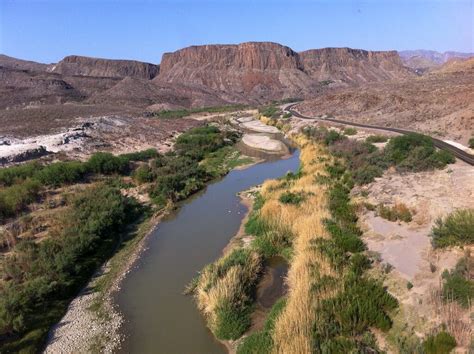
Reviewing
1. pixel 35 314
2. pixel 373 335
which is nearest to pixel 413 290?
pixel 373 335

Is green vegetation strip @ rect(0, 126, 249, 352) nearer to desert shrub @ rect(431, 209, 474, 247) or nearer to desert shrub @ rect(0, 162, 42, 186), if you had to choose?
desert shrub @ rect(0, 162, 42, 186)

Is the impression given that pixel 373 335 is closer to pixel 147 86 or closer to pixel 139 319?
pixel 139 319

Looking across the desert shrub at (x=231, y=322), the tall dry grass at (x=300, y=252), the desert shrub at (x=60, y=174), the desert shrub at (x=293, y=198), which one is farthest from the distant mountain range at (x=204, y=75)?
the desert shrub at (x=231, y=322)

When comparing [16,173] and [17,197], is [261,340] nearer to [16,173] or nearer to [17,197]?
[17,197]

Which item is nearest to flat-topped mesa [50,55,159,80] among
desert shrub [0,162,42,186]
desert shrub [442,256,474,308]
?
desert shrub [0,162,42,186]

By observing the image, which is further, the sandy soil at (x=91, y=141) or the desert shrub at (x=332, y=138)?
the desert shrub at (x=332, y=138)

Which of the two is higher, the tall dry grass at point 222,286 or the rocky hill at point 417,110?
the rocky hill at point 417,110

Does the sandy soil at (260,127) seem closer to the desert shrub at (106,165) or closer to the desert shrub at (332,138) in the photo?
the desert shrub at (332,138)
